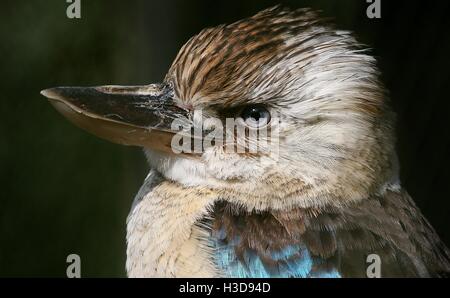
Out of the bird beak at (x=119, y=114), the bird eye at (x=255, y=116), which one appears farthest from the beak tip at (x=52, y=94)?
the bird eye at (x=255, y=116)

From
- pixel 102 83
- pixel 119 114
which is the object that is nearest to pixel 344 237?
pixel 119 114

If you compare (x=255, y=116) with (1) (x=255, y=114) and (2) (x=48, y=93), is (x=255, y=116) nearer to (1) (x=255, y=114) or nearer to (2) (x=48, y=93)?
(1) (x=255, y=114)

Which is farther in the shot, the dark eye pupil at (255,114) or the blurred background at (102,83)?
the blurred background at (102,83)

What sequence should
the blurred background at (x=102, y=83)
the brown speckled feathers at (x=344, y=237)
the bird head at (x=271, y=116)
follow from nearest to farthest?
1. the brown speckled feathers at (x=344, y=237)
2. the bird head at (x=271, y=116)
3. the blurred background at (x=102, y=83)

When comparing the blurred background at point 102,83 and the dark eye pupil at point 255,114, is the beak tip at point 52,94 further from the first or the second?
the blurred background at point 102,83

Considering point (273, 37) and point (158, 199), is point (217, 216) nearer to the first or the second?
point (158, 199)

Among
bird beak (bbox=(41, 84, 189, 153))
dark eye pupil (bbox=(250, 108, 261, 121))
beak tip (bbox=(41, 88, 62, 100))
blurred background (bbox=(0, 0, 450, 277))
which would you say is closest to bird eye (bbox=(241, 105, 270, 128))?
dark eye pupil (bbox=(250, 108, 261, 121))

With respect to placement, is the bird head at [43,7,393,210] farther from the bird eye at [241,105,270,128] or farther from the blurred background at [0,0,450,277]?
the blurred background at [0,0,450,277]

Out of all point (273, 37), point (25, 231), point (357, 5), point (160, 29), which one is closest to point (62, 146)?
point (25, 231)

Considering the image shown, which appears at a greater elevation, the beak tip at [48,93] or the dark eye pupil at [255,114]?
the beak tip at [48,93]
